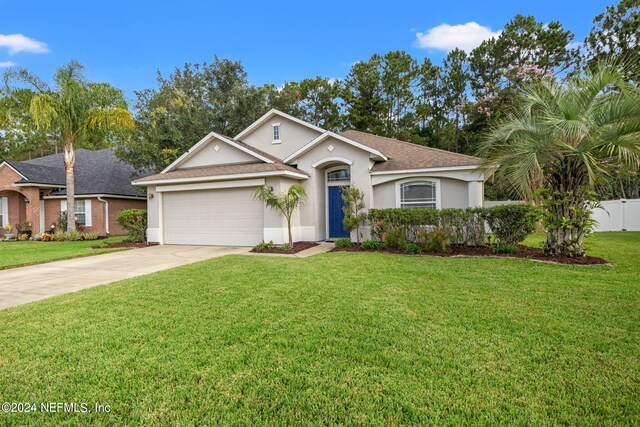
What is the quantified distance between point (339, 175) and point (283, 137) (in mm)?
3512

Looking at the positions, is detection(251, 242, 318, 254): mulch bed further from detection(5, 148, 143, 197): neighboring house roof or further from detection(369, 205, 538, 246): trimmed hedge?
detection(5, 148, 143, 197): neighboring house roof

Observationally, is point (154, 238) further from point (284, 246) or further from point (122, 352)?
point (122, 352)

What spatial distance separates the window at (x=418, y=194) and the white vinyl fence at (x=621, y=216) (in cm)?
1125

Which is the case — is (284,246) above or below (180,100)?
below

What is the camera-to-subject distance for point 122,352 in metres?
3.50

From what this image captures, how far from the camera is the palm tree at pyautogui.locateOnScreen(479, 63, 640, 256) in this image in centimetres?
737

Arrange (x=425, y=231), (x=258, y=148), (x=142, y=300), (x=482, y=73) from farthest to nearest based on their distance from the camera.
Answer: (x=482, y=73), (x=258, y=148), (x=425, y=231), (x=142, y=300)

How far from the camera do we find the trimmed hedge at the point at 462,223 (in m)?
9.70

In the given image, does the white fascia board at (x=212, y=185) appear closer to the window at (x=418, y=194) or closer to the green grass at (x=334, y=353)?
the window at (x=418, y=194)

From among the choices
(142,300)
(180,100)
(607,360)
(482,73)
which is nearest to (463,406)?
(607,360)

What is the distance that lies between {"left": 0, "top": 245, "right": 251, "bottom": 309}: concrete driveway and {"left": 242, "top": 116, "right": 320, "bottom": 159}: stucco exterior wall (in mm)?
6041

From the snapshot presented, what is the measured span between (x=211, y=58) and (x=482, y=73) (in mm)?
21420

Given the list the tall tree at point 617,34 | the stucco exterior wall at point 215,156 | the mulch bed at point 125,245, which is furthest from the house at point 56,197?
the tall tree at point 617,34

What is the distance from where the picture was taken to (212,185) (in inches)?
529
